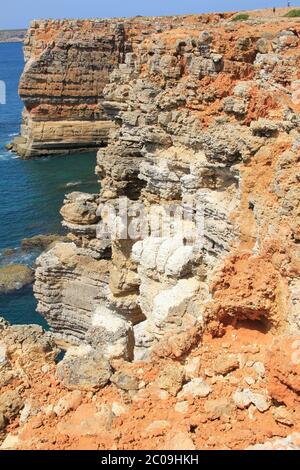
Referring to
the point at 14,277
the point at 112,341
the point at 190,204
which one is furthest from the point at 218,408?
the point at 14,277

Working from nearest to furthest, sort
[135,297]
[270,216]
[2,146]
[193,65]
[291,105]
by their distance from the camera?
[270,216] → [291,105] → [193,65] → [135,297] → [2,146]

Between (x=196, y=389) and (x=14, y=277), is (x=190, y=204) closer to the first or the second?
(x=196, y=389)

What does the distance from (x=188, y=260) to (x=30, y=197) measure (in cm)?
3668

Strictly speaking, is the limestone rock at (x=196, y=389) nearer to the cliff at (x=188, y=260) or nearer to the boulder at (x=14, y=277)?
the cliff at (x=188, y=260)

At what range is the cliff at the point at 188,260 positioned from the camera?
6.91 m

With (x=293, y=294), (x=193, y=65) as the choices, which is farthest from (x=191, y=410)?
(x=193, y=65)

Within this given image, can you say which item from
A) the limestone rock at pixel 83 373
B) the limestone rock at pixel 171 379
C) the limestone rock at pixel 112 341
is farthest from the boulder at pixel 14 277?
the limestone rock at pixel 171 379

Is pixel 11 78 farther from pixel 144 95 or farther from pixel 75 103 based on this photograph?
pixel 144 95

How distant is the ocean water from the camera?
29750 millimetres

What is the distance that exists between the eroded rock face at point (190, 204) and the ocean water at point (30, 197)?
7.75m

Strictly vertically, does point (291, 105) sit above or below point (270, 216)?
above

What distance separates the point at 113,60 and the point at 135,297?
52737 mm

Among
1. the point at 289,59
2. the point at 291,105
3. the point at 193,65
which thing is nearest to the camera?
the point at 291,105

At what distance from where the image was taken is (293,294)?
8.59 m
